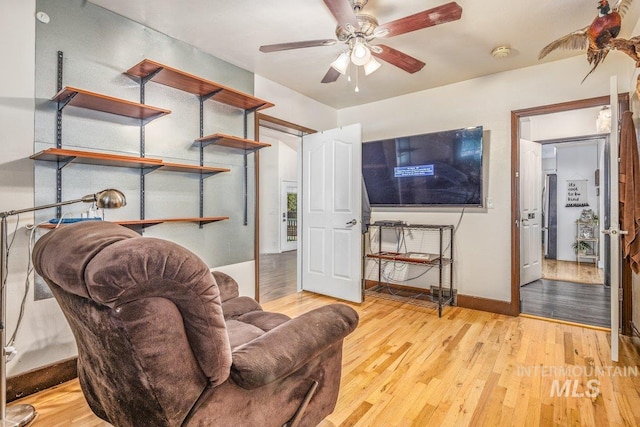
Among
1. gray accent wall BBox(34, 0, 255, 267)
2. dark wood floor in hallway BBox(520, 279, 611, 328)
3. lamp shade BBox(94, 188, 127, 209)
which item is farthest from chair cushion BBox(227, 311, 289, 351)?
dark wood floor in hallway BBox(520, 279, 611, 328)

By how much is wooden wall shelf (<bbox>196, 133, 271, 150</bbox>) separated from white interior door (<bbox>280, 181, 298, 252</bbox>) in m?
4.96

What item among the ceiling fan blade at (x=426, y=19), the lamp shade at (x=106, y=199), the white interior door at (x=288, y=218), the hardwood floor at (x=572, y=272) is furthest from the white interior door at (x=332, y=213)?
the white interior door at (x=288, y=218)

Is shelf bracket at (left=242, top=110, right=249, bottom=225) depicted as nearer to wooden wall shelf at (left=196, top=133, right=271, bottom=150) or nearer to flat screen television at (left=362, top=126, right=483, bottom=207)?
wooden wall shelf at (left=196, top=133, right=271, bottom=150)

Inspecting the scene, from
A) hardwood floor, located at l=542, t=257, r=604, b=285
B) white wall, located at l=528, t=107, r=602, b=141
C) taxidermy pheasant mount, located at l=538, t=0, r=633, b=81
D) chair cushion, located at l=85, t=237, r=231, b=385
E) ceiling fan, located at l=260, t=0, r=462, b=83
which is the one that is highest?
white wall, located at l=528, t=107, r=602, b=141

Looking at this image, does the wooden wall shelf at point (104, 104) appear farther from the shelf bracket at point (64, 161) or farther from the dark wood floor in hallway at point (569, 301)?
the dark wood floor in hallway at point (569, 301)

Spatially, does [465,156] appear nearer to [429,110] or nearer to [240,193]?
[429,110]

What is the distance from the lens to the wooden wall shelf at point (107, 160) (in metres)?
1.90

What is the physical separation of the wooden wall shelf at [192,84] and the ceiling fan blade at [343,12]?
1.23 meters

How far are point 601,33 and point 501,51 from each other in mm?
1111

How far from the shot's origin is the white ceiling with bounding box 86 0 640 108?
225 centimetres

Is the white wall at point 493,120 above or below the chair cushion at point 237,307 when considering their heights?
above

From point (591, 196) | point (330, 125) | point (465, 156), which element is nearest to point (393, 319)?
point (465, 156)

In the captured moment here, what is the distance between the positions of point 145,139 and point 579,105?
3811 millimetres

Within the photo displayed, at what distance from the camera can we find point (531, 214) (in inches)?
181
